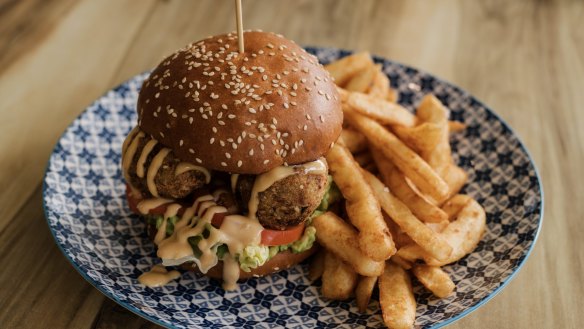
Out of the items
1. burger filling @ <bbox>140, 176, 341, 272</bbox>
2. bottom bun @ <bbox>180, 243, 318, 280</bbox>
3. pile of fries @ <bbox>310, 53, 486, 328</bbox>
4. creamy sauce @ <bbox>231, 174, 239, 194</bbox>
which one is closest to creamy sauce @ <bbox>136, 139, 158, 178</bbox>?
burger filling @ <bbox>140, 176, 341, 272</bbox>

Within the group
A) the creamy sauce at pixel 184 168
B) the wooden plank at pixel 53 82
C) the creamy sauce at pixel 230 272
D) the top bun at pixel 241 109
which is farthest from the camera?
the wooden plank at pixel 53 82

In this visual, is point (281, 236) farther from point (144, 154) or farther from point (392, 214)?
point (144, 154)

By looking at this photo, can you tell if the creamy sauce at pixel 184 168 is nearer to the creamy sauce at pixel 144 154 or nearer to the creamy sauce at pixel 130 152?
the creamy sauce at pixel 144 154

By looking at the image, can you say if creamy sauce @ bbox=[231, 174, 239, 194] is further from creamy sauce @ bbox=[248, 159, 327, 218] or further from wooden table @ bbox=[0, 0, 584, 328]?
wooden table @ bbox=[0, 0, 584, 328]

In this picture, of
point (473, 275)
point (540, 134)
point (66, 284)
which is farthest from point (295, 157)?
point (540, 134)

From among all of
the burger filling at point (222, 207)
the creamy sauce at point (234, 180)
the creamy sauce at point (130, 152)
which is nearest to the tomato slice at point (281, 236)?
→ the burger filling at point (222, 207)

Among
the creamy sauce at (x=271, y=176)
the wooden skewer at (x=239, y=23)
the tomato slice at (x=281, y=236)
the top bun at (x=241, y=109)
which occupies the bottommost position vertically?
the tomato slice at (x=281, y=236)
